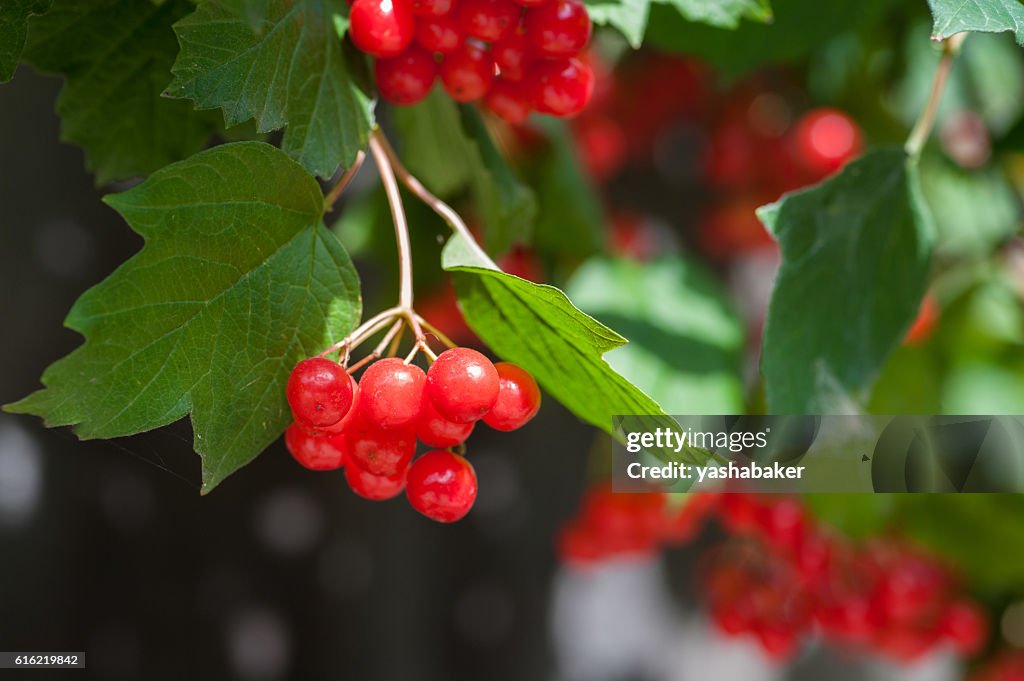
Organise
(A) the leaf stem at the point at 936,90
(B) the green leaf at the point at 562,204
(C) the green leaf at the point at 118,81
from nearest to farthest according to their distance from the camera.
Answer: (C) the green leaf at the point at 118,81
(A) the leaf stem at the point at 936,90
(B) the green leaf at the point at 562,204

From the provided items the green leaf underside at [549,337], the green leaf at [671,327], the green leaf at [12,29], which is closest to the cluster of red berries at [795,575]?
the green leaf at [671,327]

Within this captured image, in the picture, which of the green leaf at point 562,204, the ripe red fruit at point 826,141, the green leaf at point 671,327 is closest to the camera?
the green leaf at point 671,327

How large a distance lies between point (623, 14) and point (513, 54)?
75mm

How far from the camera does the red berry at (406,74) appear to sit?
0.47m

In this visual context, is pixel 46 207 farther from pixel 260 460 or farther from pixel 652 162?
pixel 652 162

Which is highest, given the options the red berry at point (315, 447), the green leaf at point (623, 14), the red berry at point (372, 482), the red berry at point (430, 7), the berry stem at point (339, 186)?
the red berry at point (430, 7)

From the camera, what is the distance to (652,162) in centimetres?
126

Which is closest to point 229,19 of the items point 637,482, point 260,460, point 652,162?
point 637,482

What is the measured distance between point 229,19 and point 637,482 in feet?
1.34

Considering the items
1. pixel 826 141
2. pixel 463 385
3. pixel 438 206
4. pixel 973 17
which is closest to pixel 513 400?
pixel 463 385

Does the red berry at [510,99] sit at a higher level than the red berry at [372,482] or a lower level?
higher

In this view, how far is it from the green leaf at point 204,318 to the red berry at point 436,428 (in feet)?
0.20

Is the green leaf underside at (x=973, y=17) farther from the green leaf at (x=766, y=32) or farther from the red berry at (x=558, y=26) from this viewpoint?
the green leaf at (x=766, y=32)

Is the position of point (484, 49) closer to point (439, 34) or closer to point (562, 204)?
point (439, 34)
